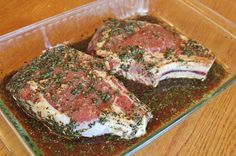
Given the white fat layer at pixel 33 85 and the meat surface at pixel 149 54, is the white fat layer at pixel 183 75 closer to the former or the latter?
the meat surface at pixel 149 54

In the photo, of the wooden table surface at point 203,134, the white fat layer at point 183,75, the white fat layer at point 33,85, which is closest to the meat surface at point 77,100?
the white fat layer at point 33,85

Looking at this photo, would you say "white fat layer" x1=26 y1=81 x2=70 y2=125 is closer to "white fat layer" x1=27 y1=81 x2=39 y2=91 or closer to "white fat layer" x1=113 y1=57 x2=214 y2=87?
"white fat layer" x1=27 y1=81 x2=39 y2=91

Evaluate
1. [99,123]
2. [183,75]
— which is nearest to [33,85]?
[99,123]

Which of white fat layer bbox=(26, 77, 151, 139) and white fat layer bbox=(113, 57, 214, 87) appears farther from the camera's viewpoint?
white fat layer bbox=(113, 57, 214, 87)

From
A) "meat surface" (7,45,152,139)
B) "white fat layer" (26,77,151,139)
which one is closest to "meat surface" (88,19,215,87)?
"meat surface" (7,45,152,139)

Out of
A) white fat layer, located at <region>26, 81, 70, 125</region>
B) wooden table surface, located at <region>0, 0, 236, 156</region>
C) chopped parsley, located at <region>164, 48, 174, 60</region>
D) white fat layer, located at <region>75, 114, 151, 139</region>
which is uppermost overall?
chopped parsley, located at <region>164, 48, 174, 60</region>

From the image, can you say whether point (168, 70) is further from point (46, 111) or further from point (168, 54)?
point (46, 111)

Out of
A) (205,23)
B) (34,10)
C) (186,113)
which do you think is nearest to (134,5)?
(205,23)
